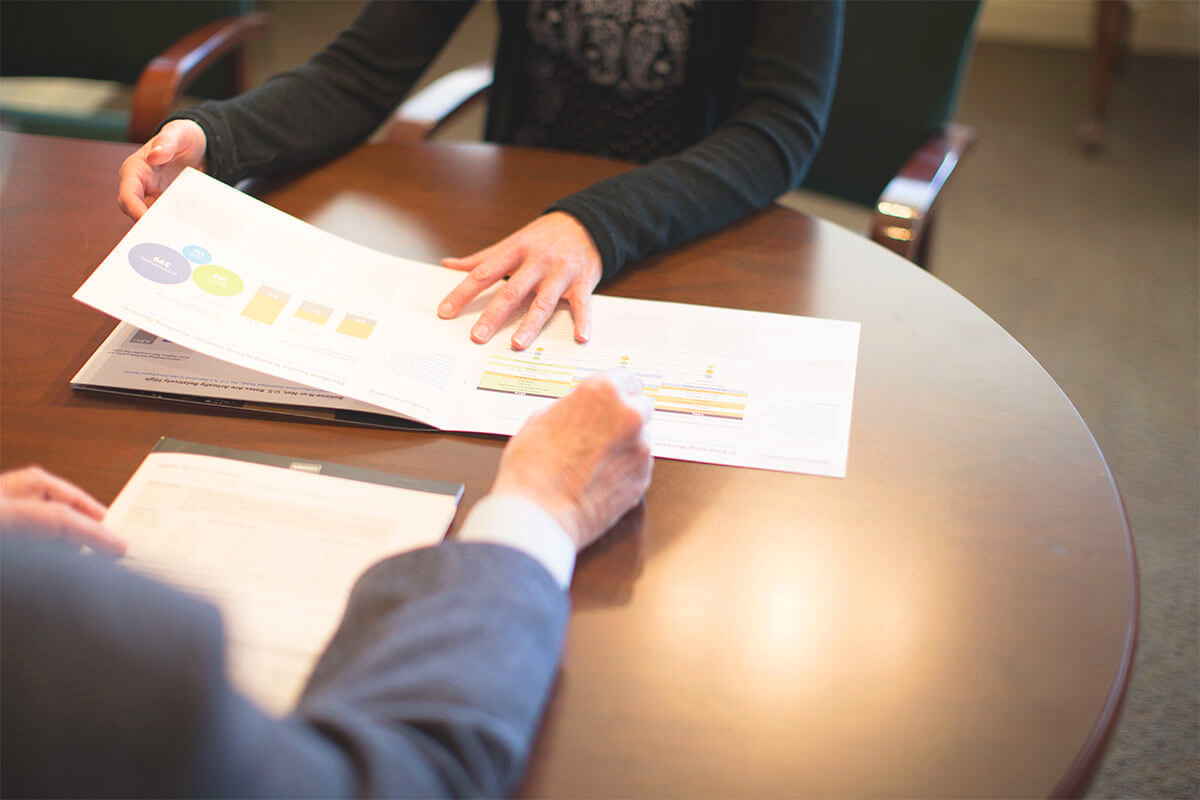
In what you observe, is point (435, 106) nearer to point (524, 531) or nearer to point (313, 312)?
point (313, 312)

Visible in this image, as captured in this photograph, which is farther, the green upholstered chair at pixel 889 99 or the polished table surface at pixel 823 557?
the green upholstered chair at pixel 889 99

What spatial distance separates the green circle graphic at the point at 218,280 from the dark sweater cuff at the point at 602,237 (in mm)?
339

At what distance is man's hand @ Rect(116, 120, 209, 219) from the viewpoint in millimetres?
944

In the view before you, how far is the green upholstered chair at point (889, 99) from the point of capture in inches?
53.8

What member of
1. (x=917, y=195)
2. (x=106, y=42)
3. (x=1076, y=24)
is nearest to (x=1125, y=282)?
(x=917, y=195)

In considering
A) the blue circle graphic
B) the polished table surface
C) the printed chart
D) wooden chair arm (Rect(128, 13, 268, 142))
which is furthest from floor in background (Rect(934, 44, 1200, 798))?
wooden chair arm (Rect(128, 13, 268, 142))

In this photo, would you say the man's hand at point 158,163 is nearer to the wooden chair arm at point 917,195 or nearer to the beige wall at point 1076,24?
the wooden chair arm at point 917,195

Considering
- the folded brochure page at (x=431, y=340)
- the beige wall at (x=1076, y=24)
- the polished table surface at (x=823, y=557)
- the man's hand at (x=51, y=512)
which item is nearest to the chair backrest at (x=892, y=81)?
the polished table surface at (x=823, y=557)

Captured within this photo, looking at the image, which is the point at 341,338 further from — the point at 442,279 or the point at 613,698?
the point at 613,698

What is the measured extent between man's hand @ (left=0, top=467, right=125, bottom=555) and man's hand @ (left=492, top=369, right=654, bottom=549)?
0.88 ft

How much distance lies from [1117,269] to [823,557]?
2147 millimetres

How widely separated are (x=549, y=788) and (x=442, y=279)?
1.84ft

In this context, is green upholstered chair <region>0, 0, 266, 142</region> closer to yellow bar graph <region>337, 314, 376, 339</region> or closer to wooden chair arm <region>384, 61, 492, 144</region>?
wooden chair arm <region>384, 61, 492, 144</region>

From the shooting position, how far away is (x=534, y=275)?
3.00 ft
